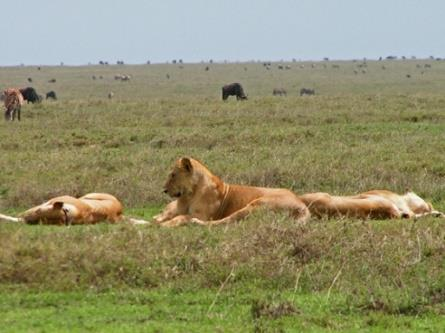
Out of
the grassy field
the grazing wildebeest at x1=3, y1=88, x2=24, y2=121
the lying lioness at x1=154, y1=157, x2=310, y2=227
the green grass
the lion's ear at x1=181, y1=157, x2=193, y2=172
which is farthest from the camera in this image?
the grazing wildebeest at x1=3, y1=88, x2=24, y2=121

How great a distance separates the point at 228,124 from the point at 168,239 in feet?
51.0

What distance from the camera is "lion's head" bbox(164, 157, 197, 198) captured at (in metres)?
12.1

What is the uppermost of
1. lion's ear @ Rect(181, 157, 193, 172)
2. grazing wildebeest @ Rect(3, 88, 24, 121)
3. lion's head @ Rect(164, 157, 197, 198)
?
lion's ear @ Rect(181, 157, 193, 172)

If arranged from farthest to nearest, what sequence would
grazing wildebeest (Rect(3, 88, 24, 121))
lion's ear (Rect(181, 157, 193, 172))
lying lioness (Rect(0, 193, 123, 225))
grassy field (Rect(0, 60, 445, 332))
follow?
grazing wildebeest (Rect(3, 88, 24, 121)) < lion's ear (Rect(181, 157, 193, 172)) < lying lioness (Rect(0, 193, 123, 225)) < grassy field (Rect(0, 60, 445, 332))

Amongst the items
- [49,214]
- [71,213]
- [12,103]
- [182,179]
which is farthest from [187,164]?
[12,103]

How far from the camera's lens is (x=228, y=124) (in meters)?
25.5

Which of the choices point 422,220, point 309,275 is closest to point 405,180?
point 422,220

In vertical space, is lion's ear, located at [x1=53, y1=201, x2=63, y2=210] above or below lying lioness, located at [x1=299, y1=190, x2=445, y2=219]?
above

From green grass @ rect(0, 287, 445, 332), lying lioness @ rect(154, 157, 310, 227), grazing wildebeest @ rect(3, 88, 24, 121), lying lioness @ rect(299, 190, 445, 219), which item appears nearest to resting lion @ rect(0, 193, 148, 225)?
lying lioness @ rect(154, 157, 310, 227)

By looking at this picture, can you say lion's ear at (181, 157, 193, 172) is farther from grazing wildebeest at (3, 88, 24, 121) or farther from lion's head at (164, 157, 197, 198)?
grazing wildebeest at (3, 88, 24, 121)

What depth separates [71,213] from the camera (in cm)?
1144

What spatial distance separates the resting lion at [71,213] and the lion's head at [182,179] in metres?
0.69

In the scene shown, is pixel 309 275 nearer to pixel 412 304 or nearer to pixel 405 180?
pixel 412 304

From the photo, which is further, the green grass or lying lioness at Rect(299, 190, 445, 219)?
lying lioness at Rect(299, 190, 445, 219)
